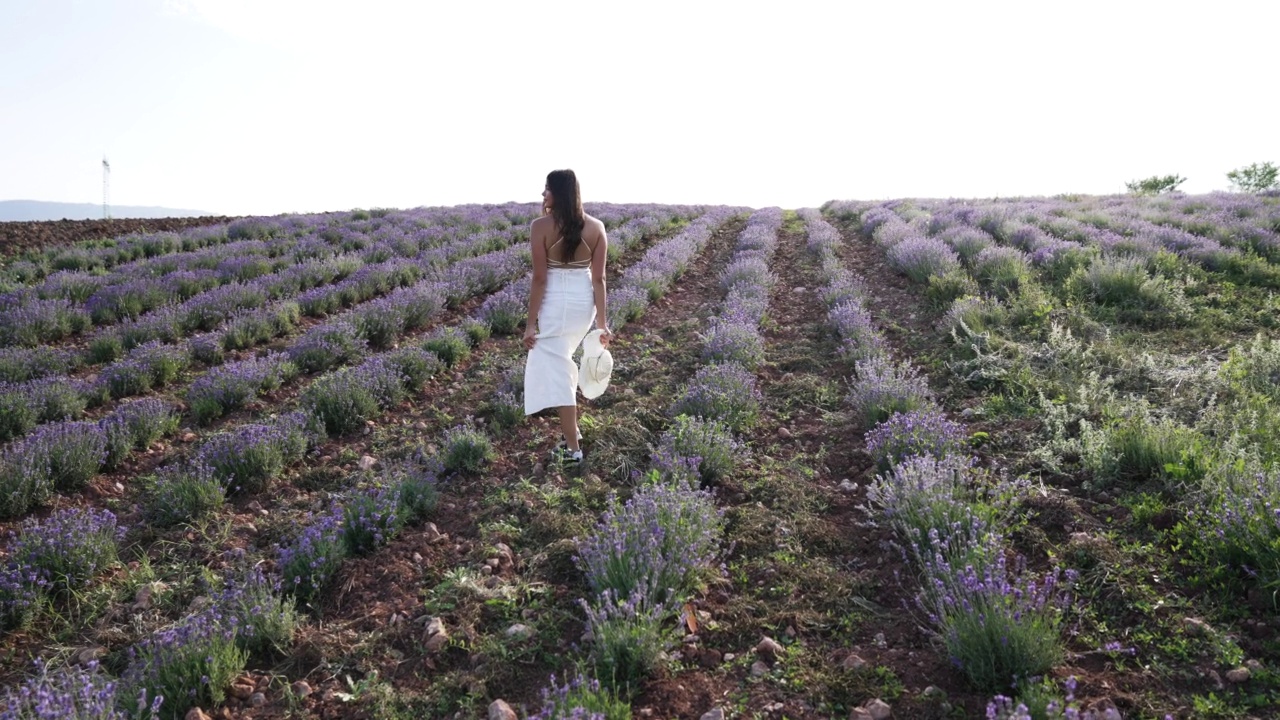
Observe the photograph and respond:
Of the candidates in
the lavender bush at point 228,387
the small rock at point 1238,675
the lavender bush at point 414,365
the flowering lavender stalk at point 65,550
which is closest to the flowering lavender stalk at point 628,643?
the small rock at point 1238,675

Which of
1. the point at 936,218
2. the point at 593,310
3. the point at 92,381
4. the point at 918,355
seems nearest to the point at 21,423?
the point at 92,381

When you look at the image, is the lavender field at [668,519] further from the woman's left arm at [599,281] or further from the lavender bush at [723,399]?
the woman's left arm at [599,281]

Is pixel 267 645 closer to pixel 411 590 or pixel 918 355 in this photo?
→ pixel 411 590

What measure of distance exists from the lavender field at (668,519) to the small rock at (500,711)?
1cm

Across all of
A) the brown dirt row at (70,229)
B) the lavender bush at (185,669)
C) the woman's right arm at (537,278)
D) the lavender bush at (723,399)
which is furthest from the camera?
the brown dirt row at (70,229)

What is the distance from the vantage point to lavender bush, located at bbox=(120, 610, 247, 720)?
2539mm

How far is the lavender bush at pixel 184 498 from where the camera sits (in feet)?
13.2

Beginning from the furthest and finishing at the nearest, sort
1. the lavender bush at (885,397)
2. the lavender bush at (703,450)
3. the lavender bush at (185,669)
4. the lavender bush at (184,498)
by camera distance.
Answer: the lavender bush at (885,397), the lavender bush at (703,450), the lavender bush at (184,498), the lavender bush at (185,669)

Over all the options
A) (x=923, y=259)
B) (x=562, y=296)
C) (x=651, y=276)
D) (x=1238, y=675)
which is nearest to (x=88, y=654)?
(x=562, y=296)

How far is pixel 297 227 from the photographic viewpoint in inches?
657

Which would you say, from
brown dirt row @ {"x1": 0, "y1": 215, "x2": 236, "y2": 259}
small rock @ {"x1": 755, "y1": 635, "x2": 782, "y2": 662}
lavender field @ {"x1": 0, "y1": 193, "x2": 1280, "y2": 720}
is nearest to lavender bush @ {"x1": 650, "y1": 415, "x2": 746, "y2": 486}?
lavender field @ {"x1": 0, "y1": 193, "x2": 1280, "y2": 720}

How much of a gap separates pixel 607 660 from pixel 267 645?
156 centimetres

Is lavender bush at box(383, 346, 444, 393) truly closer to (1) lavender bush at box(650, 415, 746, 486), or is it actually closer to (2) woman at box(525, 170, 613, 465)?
(2) woman at box(525, 170, 613, 465)

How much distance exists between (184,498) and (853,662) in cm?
Answer: 386
